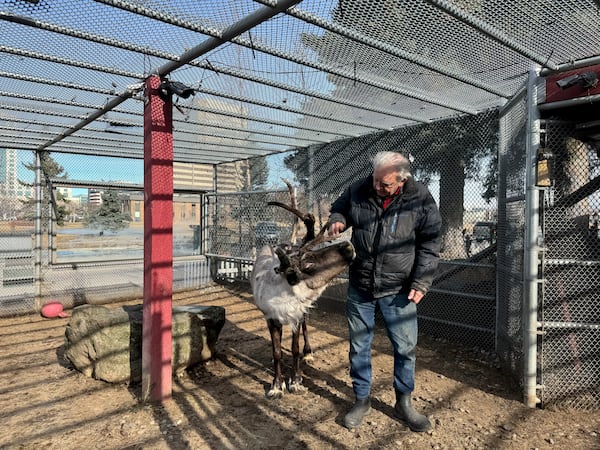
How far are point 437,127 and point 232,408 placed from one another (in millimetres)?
4877

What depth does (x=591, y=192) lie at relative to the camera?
150 inches

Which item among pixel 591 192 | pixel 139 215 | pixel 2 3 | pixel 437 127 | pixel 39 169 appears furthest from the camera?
pixel 139 215

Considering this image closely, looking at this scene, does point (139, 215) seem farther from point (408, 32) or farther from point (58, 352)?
point (408, 32)

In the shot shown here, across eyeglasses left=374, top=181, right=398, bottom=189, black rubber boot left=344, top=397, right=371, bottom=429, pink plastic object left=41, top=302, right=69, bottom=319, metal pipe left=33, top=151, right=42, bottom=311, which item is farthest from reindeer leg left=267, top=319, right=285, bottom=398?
metal pipe left=33, top=151, right=42, bottom=311

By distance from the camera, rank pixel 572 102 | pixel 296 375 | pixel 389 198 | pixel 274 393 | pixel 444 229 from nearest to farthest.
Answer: pixel 389 198 → pixel 572 102 → pixel 274 393 → pixel 296 375 → pixel 444 229

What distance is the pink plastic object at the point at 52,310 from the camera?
22.8 ft

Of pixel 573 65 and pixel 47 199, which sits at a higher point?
pixel 573 65

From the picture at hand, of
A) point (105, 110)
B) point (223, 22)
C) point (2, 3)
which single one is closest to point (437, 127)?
point (223, 22)

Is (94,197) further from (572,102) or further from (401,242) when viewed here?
(572,102)

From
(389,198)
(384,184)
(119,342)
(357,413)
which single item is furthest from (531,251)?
(119,342)

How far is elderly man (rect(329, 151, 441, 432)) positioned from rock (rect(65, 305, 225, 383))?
201cm

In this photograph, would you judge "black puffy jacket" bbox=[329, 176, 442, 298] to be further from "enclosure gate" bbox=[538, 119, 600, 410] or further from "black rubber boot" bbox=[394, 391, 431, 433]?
"enclosure gate" bbox=[538, 119, 600, 410]

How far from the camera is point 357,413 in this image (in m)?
3.44

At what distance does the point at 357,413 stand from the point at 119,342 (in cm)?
259
